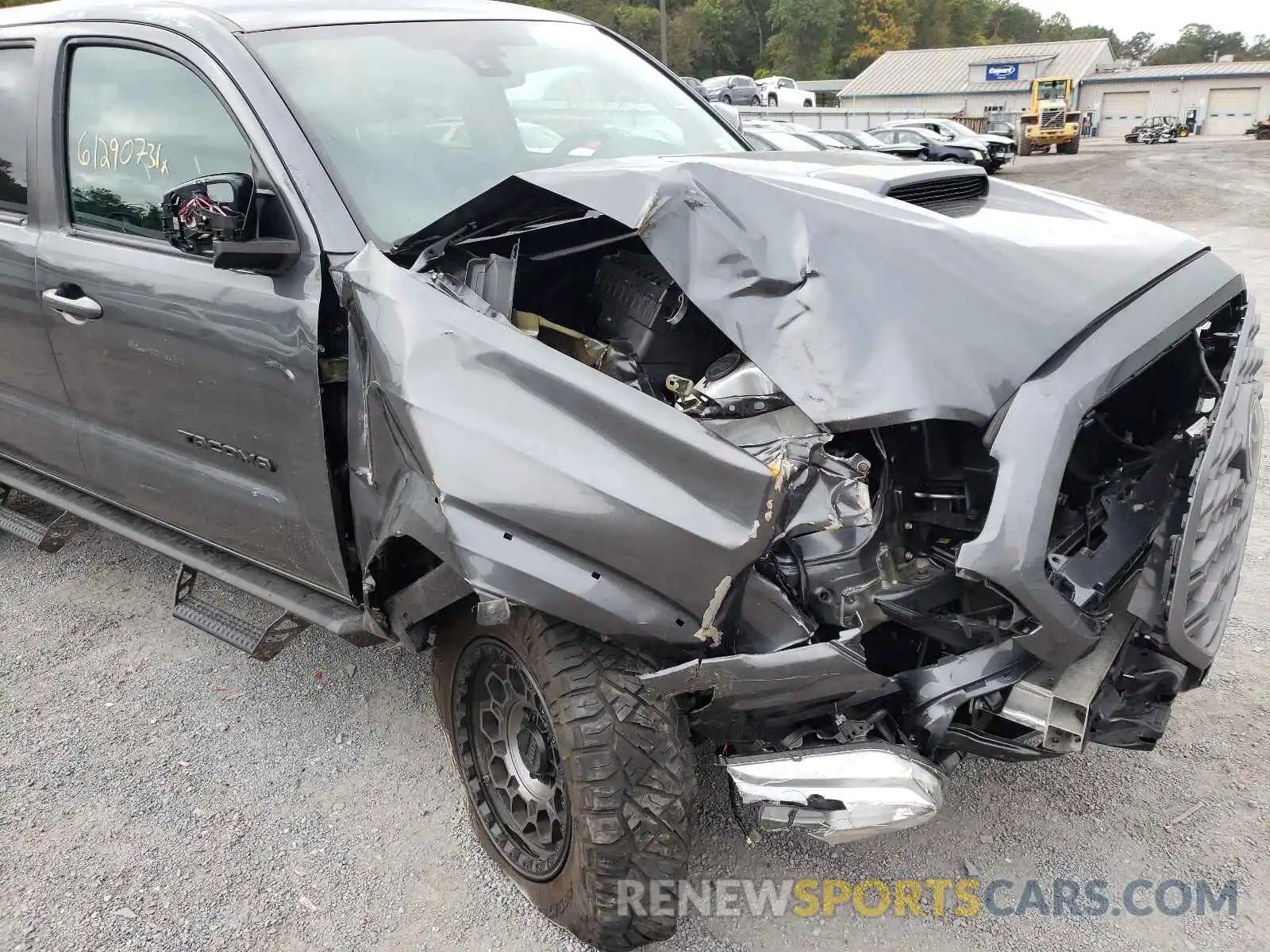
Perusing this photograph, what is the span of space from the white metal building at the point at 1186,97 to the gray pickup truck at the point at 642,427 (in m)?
60.7

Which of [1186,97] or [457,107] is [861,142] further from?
[1186,97]

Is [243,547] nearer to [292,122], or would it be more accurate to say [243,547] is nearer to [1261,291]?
[292,122]

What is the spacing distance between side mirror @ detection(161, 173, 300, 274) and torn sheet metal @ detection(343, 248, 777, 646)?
0.49 meters

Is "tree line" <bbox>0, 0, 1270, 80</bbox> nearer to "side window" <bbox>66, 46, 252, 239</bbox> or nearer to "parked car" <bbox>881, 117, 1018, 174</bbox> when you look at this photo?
"parked car" <bbox>881, 117, 1018, 174</bbox>

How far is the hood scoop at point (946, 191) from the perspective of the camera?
245 centimetres

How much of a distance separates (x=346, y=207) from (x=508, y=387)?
2.77 feet

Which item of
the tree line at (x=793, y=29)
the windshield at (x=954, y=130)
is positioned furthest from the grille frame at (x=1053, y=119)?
the tree line at (x=793, y=29)

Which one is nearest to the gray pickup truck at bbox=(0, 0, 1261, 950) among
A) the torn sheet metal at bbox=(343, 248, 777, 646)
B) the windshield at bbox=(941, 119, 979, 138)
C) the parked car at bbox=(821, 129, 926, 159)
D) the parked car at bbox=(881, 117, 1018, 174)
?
the torn sheet metal at bbox=(343, 248, 777, 646)

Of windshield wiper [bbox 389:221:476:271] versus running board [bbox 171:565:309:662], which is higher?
windshield wiper [bbox 389:221:476:271]

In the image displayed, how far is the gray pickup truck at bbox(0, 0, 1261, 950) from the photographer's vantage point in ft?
6.14

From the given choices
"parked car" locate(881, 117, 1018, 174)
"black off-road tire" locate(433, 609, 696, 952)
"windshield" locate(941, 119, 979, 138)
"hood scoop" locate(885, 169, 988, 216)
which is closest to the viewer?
"black off-road tire" locate(433, 609, 696, 952)

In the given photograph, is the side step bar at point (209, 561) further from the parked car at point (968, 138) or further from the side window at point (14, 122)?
the parked car at point (968, 138)

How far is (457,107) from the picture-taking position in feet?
9.61

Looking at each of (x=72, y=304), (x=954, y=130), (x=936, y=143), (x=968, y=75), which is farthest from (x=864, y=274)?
(x=968, y=75)
